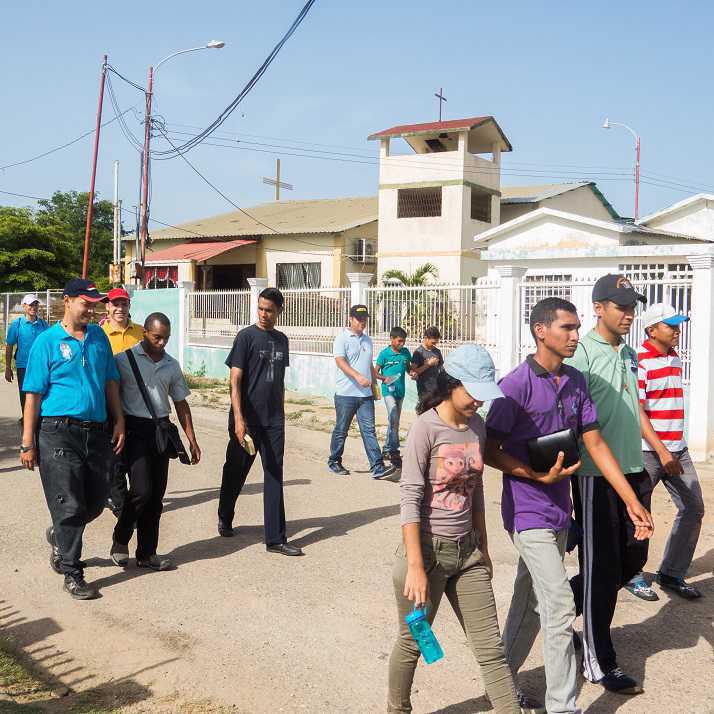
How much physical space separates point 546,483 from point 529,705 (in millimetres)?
1030

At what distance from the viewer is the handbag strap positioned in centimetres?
583

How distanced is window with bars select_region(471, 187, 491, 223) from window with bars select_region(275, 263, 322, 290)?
6248mm

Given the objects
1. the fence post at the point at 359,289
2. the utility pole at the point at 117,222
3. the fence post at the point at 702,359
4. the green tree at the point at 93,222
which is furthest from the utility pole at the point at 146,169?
the green tree at the point at 93,222

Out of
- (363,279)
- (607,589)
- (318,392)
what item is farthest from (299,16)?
(607,589)

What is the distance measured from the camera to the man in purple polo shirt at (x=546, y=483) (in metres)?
3.52

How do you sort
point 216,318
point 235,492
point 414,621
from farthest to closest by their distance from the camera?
point 216,318
point 235,492
point 414,621

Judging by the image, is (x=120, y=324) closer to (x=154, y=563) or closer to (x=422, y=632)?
(x=154, y=563)

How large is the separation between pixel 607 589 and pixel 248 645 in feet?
6.11

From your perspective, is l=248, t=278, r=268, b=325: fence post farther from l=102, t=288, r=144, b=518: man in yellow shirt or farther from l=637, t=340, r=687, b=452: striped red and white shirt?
l=637, t=340, r=687, b=452: striped red and white shirt

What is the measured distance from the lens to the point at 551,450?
142 inches

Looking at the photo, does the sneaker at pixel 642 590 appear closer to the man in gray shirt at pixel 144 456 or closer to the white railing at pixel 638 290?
the man in gray shirt at pixel 144 456

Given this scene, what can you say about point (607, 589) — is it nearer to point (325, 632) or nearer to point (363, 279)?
point (325, 632)

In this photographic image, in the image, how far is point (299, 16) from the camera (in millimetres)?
12805

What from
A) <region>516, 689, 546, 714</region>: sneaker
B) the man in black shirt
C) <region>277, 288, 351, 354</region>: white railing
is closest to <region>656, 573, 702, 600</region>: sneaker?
<region>516, 689, 546, 714</region>: sneaker
